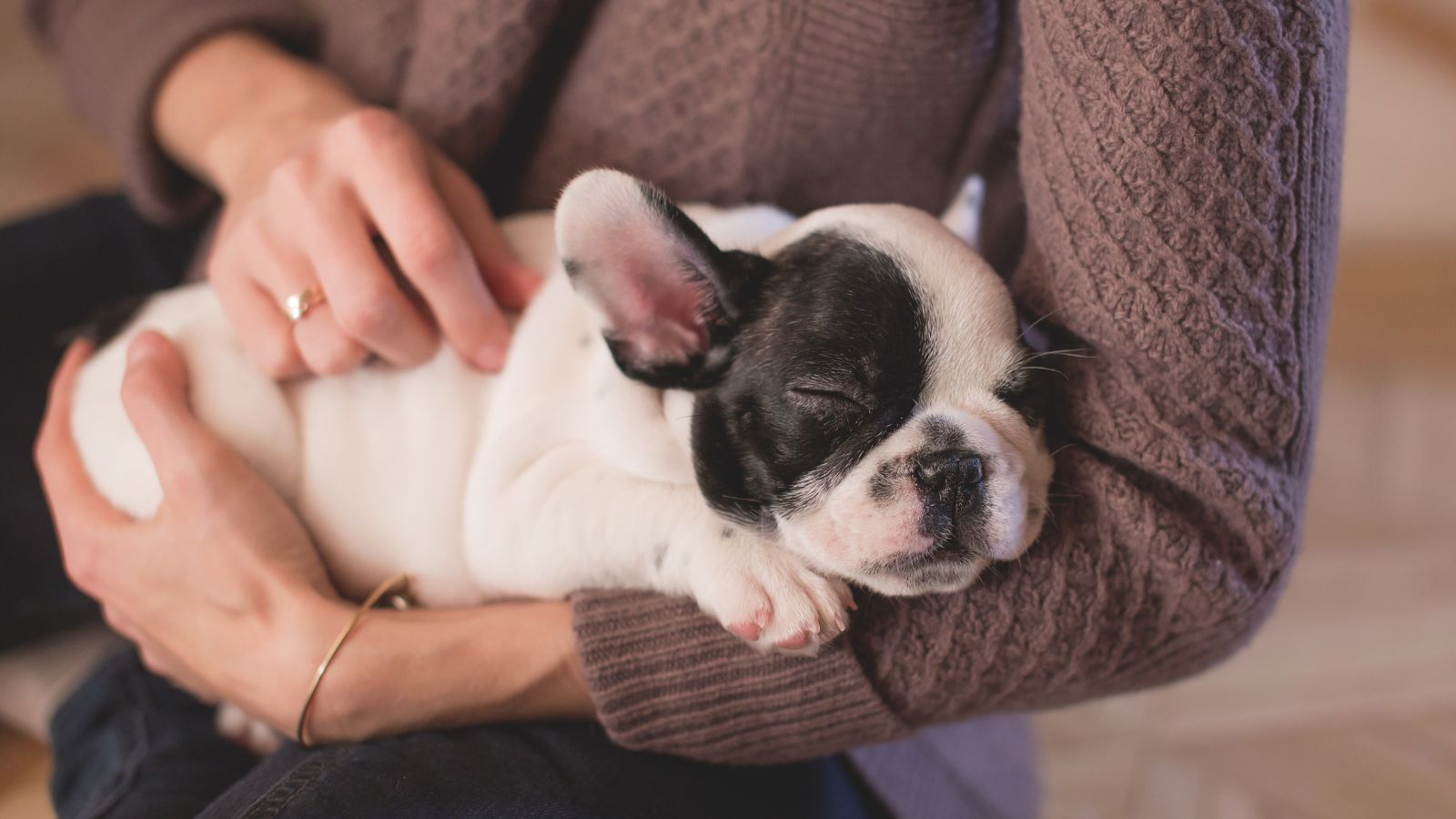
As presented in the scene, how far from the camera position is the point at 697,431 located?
39.0 inches

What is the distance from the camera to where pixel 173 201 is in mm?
1592

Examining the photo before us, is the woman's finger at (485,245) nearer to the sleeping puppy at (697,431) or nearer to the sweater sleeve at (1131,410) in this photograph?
the sleeping puppy at (697,431)

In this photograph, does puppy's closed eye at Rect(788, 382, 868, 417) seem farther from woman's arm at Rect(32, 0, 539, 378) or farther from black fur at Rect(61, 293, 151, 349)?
black fur at Rect(61, 293, 151, 349)

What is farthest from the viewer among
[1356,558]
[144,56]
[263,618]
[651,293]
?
[1356,558]

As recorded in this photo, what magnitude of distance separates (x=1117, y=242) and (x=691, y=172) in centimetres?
57

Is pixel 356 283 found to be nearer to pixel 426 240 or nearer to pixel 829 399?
pixel 426 240

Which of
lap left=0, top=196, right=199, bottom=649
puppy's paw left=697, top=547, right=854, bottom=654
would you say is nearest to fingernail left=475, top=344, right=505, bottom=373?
puppy's paw left=697, top=547, right=854, bottom=654

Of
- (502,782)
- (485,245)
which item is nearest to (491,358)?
(485,245)

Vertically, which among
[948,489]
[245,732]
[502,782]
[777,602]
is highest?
[948,489]

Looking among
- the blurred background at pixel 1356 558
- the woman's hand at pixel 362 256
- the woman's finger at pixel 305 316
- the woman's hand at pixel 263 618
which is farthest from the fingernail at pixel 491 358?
the blurred background at pixel 1356 558

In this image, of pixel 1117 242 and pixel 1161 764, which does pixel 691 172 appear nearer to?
pixel 1117 242

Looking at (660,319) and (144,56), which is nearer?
(660,319)

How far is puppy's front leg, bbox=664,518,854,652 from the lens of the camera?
0.92m

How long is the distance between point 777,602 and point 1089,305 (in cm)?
40
